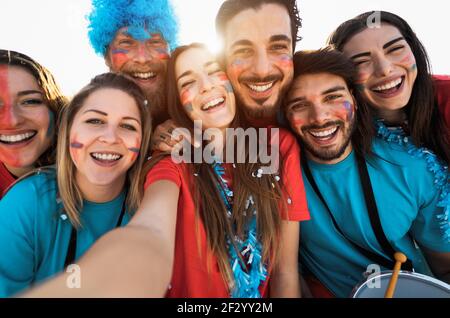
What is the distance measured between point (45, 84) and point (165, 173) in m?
1.14

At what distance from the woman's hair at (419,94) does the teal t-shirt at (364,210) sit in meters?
0.25

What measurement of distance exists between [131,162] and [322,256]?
1.38 metres

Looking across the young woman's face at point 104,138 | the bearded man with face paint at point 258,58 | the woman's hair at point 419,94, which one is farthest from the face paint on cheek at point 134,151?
the woman's hair at point 419,94

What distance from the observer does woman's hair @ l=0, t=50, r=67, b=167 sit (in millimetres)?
2166

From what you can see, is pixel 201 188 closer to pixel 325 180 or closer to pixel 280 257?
pixel 280 257

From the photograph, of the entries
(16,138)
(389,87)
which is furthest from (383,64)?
(16,138)

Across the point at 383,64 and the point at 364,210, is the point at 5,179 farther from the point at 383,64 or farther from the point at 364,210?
the point at 383,64

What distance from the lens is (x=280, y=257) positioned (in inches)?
80.6

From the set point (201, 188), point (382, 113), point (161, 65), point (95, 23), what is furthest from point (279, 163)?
point (95, 23)

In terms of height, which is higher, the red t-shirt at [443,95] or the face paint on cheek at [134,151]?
the red t-shirt at [443,95]

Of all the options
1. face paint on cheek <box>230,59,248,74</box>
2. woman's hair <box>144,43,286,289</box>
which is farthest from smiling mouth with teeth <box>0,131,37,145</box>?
face paint on cheek <box>230,59,248,74</box>

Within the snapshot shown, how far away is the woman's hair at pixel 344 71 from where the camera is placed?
2.17m

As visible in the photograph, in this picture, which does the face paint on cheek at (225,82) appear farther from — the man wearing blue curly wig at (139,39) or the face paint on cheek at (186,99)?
the man wearing blue curly wig at (139,39)

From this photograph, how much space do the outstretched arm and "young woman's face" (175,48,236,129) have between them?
901 millimetres
